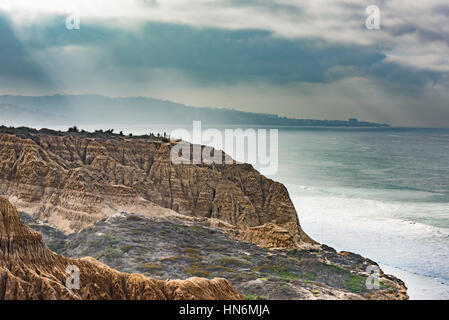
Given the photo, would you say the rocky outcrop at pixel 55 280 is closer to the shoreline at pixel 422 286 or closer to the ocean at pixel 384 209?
the shoreline at pixel 422 286

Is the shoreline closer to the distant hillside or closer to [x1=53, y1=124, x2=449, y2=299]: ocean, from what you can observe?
[x1=53, y1=124, x2=449, y2=299]: ocean

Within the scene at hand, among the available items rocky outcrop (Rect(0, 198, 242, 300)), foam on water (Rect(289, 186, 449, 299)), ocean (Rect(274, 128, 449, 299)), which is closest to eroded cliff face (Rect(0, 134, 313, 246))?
foam on water (Rect(289, 186, 449, 299))

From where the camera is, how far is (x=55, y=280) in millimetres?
18547

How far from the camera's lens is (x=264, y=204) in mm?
55594

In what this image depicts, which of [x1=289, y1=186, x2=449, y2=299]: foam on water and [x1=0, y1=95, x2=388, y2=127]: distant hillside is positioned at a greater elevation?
[x1=0, y1=95, x2=388, y2=127]: distant hillside

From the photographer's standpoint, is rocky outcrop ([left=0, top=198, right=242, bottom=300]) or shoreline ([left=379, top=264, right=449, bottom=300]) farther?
shoreline ([left=379, top=264, right=449, bottom=300])

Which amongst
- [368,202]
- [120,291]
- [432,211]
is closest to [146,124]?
[368,202]

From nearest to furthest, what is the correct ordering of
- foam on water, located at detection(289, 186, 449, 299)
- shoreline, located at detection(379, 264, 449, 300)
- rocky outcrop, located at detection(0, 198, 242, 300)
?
rocky outcrop, located at detection(0, 198, 242, 300) < shoreline, located at detection(379, 264, 449, 300) < foam on water, located at detection(289, 186, 449, 299)

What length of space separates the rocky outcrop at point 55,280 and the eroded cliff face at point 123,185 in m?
22.1

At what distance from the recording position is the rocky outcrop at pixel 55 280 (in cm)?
1758

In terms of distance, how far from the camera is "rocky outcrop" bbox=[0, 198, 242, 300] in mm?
17578

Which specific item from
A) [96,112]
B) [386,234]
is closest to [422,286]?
[386,234]

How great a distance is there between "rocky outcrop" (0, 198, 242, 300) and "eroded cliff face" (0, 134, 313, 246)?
72.6 feet
